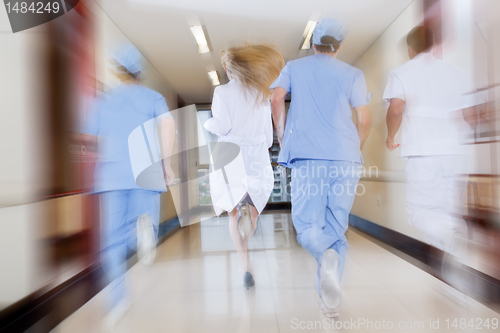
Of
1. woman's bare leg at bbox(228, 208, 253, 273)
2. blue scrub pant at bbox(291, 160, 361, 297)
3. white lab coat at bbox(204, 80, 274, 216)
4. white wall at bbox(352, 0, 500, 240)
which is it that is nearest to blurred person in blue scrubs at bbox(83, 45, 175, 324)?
white lab coat at bbox(204, 80, 274, 216)

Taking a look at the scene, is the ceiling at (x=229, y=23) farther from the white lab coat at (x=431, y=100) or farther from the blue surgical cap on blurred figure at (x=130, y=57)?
the white lab coat at (x=431, y=100)

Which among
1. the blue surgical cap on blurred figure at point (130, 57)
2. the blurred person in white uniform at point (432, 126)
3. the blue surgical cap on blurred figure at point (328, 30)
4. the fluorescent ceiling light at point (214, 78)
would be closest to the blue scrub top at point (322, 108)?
the blue surgical cap on blurred figure at point (328, 30)

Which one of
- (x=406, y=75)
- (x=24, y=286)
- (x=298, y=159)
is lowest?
(x=24, y=286)

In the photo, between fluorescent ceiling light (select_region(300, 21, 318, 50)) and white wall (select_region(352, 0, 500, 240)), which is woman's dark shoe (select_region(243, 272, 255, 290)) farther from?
fluorescent ceiling light (select_region(300, 21, 318, 50))

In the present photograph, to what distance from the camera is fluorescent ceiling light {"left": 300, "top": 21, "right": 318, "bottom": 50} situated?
135 cm

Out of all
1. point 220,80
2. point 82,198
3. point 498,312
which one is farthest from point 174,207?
point 498,312

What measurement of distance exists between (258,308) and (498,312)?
1.08 m

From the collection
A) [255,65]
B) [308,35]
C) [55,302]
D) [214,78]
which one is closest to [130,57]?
[214,78]

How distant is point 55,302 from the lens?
1402 millimetres

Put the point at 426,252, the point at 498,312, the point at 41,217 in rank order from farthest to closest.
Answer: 1. the point at 426,252
2. the point at 41,217
3. the point at 498,312

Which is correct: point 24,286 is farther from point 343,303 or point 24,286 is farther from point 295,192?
point 343,303

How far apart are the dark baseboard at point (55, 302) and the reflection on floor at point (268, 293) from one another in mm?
61

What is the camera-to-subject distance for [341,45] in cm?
134

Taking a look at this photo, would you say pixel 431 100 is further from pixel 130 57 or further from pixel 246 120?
pixel 130 57
